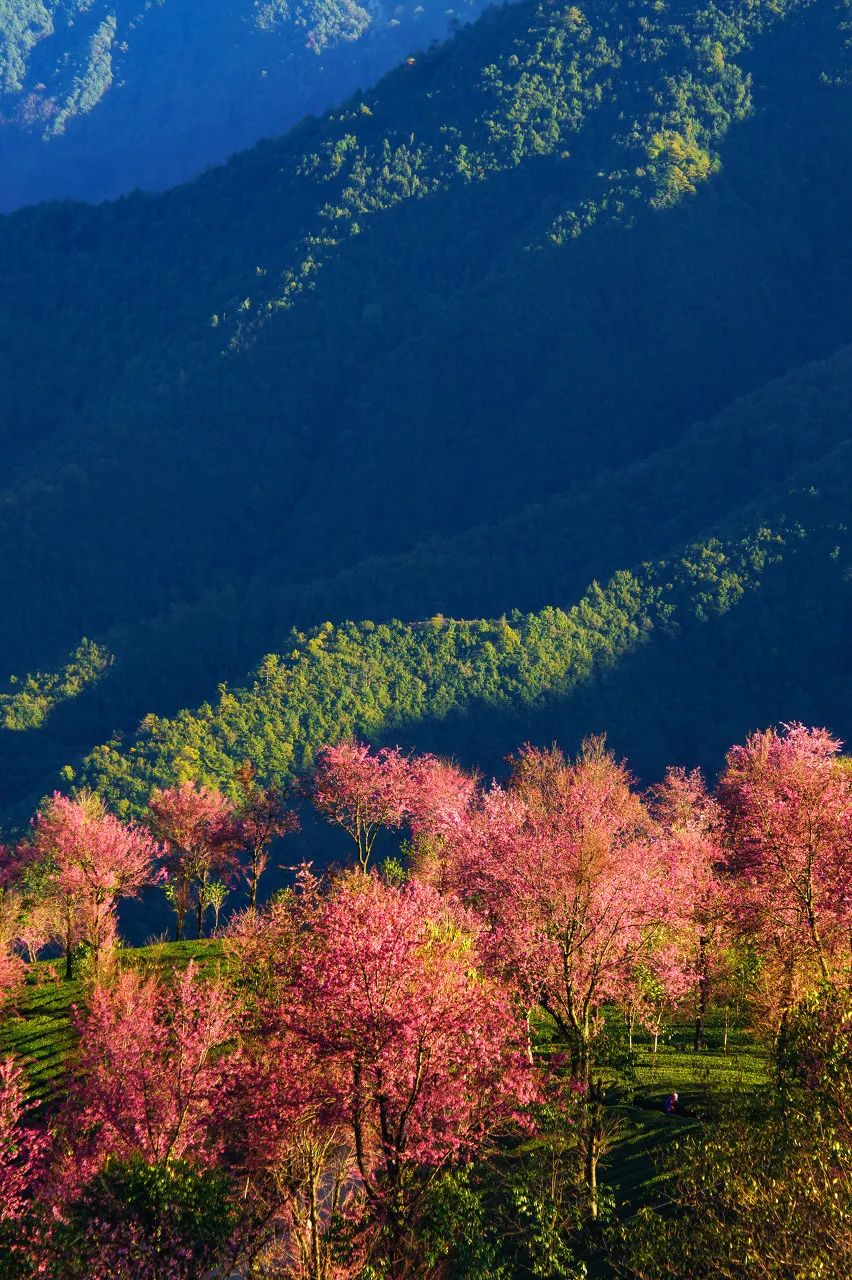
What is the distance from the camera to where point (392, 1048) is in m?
28.0

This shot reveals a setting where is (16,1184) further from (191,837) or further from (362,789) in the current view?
(191,837)

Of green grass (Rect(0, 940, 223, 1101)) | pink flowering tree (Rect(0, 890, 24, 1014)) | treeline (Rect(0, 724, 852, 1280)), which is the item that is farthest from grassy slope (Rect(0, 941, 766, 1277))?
pink flowering tree (Rect(0, 890, 24, 1014))

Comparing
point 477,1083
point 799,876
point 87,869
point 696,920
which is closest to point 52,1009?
point 87,869

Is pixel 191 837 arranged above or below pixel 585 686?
below

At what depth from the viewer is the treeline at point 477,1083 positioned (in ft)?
80.0

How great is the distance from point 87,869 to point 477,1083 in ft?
155

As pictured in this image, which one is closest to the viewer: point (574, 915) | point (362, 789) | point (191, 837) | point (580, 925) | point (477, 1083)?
point (477, 1083)

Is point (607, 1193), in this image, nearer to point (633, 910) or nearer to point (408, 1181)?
point (408, 1181)

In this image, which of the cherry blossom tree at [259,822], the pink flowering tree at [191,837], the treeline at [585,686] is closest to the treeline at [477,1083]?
the cherry blossom tree at [259,822]

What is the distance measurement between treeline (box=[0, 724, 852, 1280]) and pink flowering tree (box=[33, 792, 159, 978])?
62.5 feet

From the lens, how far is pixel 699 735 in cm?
18412

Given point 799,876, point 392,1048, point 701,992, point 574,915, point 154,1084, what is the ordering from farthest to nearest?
point 701,992 < point 799,876 < point 154,1084 < point 574,915 < point 392,1048

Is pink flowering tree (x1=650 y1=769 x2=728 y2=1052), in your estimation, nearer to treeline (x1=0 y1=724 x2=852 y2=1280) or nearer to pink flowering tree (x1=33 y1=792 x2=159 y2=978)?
treeline (x1=0 y1=724 x2=852 y2=1280)

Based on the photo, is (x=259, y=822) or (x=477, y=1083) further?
(x=259, y=822)
